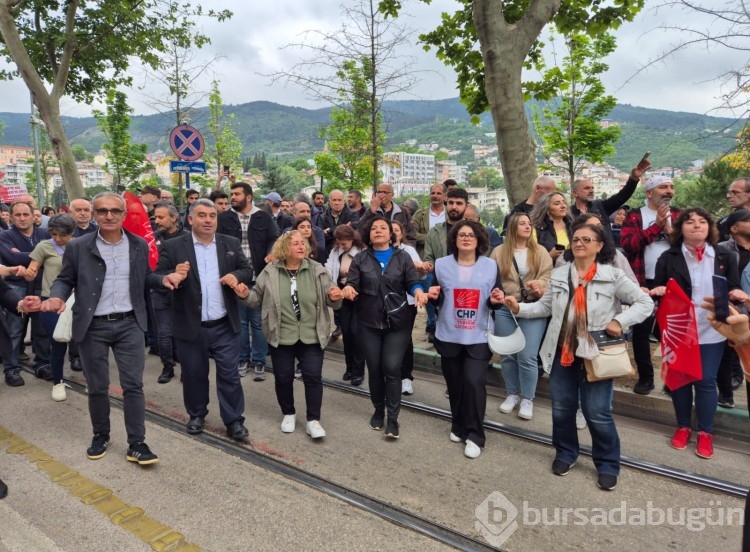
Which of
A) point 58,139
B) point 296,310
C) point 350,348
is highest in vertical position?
point 58,139

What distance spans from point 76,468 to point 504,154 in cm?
675

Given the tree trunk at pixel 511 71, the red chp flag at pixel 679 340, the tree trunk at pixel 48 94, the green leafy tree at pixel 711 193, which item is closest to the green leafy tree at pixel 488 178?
the green leafy tree at pixel 711 193

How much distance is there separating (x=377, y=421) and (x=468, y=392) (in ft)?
3.44

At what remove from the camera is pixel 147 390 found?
20.3 ft

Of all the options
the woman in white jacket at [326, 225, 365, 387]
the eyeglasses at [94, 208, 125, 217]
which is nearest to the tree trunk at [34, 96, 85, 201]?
the woman in white jacket at [326, 225, 365, 387]

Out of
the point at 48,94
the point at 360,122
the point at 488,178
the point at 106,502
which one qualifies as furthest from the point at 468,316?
the point at 488,178

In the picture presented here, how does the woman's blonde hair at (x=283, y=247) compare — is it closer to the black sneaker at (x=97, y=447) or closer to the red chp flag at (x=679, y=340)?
the black sneaker at (x=97, y=447)

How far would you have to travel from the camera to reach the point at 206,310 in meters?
4.66

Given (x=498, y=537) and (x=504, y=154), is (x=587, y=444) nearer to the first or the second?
(x=498, y=537)

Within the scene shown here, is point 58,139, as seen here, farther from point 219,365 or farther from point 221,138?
point 221,138

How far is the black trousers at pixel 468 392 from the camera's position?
450cm

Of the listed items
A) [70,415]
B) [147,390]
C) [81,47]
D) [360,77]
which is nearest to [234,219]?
[147,390]

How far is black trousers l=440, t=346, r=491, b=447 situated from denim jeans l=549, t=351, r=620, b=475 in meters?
0.63

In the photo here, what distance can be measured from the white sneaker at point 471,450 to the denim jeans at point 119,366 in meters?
2.82
